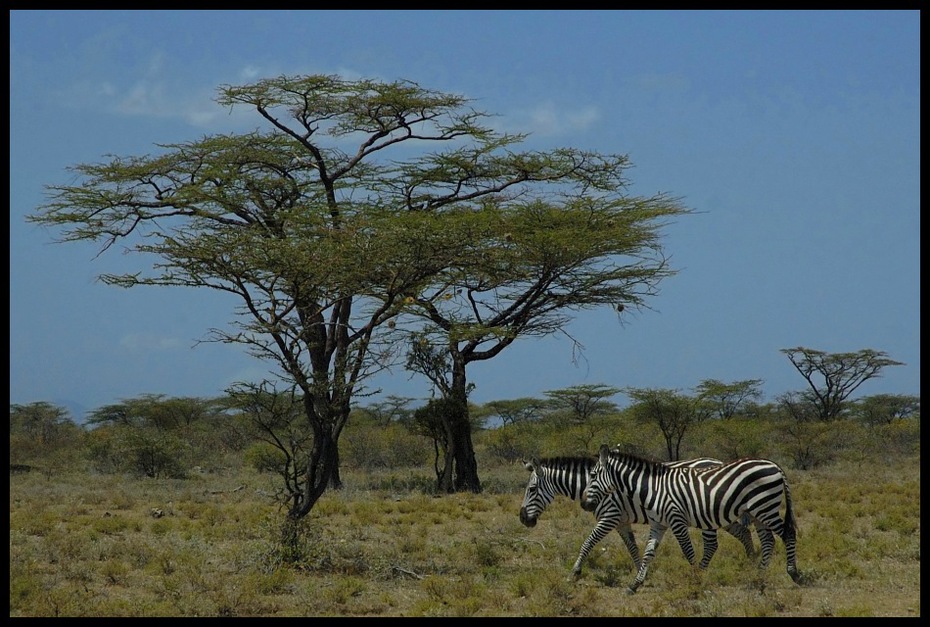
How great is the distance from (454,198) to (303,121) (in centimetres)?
402

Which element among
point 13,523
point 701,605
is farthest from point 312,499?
point 13,523

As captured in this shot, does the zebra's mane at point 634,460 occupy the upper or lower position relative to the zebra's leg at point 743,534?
upper

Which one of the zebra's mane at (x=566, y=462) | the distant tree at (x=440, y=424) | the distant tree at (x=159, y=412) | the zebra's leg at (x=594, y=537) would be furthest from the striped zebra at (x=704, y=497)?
the distant tree at (x=159, y=412)

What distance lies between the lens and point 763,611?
8.90 metres

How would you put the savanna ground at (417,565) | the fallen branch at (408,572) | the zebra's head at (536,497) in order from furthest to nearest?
the zebra's head at (536,497)
the fallen branch at (408,572)
the savanna ground at (417,565)

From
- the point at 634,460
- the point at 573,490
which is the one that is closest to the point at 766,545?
the point at 634,460

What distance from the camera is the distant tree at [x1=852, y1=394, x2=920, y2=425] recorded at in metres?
43.9

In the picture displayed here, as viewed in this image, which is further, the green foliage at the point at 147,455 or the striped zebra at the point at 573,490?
the green foliage at the point at 147,455

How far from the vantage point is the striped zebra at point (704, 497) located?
10211 millimetres

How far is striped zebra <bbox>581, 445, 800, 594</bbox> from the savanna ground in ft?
1.43

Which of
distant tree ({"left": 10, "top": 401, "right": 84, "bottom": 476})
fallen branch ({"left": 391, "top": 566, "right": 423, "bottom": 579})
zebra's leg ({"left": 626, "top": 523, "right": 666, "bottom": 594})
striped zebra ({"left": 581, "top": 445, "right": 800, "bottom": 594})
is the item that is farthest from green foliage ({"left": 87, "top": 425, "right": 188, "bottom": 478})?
zebra's leg ({"left": 626, "top": 523, "right": 666, "bottom": 594})

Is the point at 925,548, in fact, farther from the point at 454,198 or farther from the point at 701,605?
the point at 454,198

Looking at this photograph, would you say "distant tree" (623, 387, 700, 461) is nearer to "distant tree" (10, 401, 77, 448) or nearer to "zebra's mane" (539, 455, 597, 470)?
"zebra's mane" (539, 455, 597, 470)

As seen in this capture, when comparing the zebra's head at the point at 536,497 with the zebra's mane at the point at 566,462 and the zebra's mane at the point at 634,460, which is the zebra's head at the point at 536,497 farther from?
the zebra's mane at the point at 634,460
